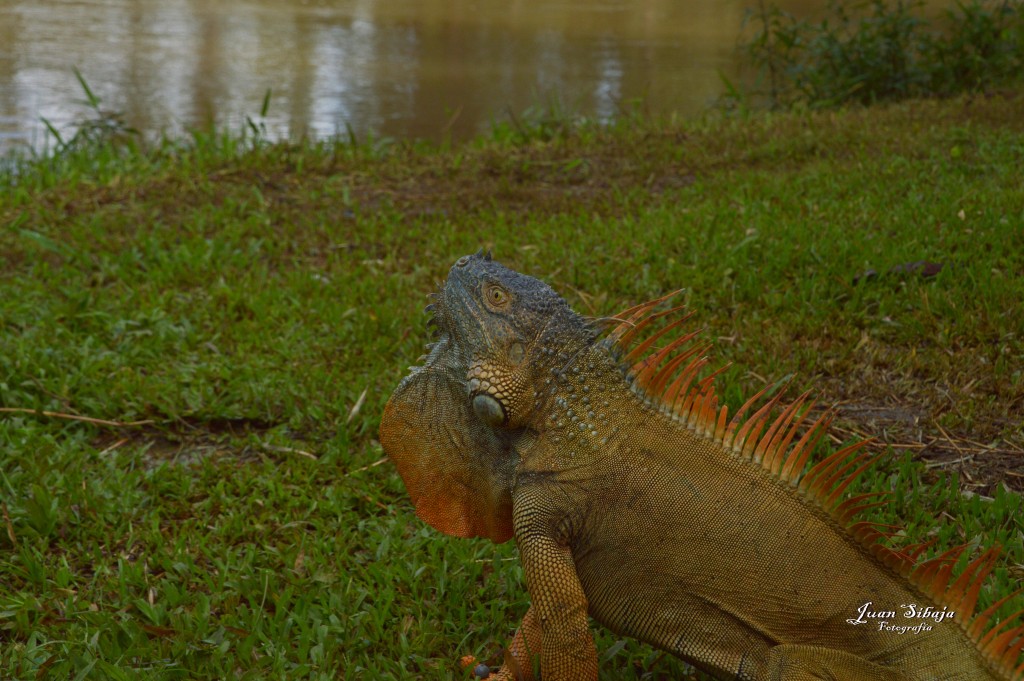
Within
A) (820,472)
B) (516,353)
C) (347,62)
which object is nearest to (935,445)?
(820,472)

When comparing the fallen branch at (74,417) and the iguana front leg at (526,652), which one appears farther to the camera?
the fallen branch at (74,417)

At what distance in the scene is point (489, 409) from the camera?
2670 millimetres

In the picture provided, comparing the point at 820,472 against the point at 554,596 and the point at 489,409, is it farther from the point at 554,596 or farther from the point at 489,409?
the point at 489,409

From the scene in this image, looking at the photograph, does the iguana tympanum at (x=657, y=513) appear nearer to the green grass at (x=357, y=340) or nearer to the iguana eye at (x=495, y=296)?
the iguana eye at (x=495, y=296)

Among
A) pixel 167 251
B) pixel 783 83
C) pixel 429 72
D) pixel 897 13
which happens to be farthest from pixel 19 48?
pixel 897 13

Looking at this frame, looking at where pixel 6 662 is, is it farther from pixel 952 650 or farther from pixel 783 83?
pixel 783 83

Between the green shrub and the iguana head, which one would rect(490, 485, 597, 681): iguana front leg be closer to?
the iguana head

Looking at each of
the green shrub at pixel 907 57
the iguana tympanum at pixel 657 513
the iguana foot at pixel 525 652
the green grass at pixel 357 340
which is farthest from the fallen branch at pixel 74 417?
the green shrub at pixel 907 57

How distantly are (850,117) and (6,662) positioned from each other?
726 cm

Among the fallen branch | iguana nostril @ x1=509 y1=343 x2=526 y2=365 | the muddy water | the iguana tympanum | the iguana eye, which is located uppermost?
the muddy water

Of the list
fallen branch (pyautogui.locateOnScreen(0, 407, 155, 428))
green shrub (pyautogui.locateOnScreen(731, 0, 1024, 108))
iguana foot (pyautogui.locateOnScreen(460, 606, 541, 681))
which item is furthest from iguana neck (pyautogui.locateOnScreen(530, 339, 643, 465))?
green shrub (pyautogui.locateOnScreen(731, 0, 1024, 108))

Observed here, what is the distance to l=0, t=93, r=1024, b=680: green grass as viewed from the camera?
11.2ft

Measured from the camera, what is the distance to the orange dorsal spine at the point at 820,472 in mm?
2361

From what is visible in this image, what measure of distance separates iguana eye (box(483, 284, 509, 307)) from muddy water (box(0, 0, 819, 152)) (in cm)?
624
